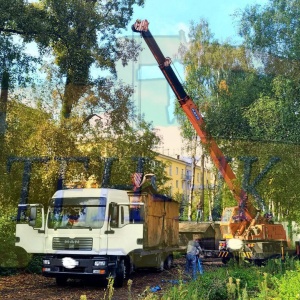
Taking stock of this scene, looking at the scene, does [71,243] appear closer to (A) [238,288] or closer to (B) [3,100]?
(B) [3,100]

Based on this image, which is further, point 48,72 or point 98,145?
point 48,72

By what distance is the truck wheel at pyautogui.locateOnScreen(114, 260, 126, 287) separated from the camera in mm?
12406

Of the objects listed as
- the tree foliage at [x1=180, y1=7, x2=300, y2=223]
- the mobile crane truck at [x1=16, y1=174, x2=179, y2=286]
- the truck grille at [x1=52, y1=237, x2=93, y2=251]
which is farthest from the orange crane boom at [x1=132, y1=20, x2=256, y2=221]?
the truck grille at [x1=52, y1=237, x2=93, y2=251]

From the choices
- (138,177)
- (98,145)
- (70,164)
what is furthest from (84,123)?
(138,177)

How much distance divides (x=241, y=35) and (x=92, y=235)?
50.1 ft

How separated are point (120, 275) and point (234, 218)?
823 cm

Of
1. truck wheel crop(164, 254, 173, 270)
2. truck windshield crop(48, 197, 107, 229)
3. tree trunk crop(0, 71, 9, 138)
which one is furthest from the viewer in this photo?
truck wheel crop(164, 254, 173, 270)

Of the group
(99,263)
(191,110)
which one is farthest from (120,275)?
(191,110)

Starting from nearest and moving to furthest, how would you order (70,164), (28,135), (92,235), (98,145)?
(92,235) < (28,135) < (70,164) < (98,145)

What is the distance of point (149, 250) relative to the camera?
14570 millimetres

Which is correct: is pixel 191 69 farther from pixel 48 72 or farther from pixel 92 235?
pixel 92 235

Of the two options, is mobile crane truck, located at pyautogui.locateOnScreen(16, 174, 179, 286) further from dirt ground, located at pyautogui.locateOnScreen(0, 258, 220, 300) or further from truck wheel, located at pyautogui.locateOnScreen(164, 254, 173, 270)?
truck wheel, located at pyautogui.locateOnScreen(164, 254, 173, 270)

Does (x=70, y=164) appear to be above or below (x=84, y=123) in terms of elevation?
below

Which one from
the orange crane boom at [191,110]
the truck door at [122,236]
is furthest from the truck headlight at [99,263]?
the orange crane boom at [191,110]
